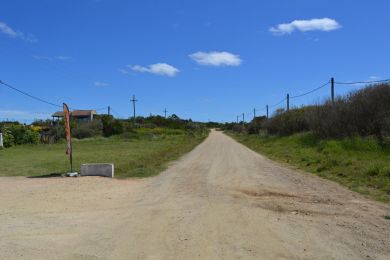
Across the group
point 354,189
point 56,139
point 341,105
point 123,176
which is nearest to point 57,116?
point 56,139

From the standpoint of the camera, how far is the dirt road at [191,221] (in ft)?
22.7

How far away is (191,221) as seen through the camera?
9031 mm

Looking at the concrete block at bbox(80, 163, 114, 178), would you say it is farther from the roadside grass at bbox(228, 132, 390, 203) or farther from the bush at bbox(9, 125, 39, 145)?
the bush at bbox(9, 125, 39, 145)

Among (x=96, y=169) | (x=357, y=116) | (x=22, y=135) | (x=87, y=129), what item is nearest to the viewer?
(x=96, y=169)

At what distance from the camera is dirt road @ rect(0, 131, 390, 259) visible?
6.91 m

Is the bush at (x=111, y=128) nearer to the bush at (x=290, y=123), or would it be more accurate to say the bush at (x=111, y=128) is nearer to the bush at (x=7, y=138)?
the bush at (x=7, y=138)

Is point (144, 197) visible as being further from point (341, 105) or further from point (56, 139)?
point (56, 139)

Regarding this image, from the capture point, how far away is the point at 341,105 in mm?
30109

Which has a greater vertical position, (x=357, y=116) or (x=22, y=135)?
(x=357, y=116)

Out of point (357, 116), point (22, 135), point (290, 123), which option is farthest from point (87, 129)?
point (357, 116)

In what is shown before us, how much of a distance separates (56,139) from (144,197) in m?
52.0

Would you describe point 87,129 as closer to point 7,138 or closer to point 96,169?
point 7,138

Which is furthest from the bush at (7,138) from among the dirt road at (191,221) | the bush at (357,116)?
the dirt road at (191,221)

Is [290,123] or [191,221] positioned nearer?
[191,221]
